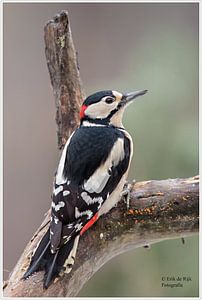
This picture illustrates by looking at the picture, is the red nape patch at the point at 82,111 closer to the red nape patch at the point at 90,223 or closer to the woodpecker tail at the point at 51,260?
the red nape patch at the point at 90,223

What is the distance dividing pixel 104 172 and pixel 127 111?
95cm

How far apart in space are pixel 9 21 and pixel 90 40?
27.9 inches

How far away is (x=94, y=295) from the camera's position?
2.86 meters

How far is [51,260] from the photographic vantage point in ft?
6.48

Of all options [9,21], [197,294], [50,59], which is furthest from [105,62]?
[197,294]

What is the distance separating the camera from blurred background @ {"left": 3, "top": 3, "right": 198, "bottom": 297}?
9.32ft

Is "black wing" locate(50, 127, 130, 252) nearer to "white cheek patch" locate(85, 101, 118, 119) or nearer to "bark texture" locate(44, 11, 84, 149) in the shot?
"white cheek patch" locate(85, 101, 118, 119)

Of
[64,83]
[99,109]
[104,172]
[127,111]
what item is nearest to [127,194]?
[104,172]

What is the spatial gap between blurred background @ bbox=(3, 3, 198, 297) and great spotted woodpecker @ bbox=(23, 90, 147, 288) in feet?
1.53

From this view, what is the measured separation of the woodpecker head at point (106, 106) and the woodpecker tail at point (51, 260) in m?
0.60

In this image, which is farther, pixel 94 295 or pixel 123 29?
pixel 123 29

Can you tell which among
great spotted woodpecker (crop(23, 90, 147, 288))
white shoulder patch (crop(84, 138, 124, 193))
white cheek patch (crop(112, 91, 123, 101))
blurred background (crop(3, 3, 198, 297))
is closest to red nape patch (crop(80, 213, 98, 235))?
great spotted woodpecker (crop(23, 90, 147, 288))

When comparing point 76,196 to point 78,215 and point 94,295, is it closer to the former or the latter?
point 78,215

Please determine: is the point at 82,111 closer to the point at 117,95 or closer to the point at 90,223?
→ the point at 117,95
